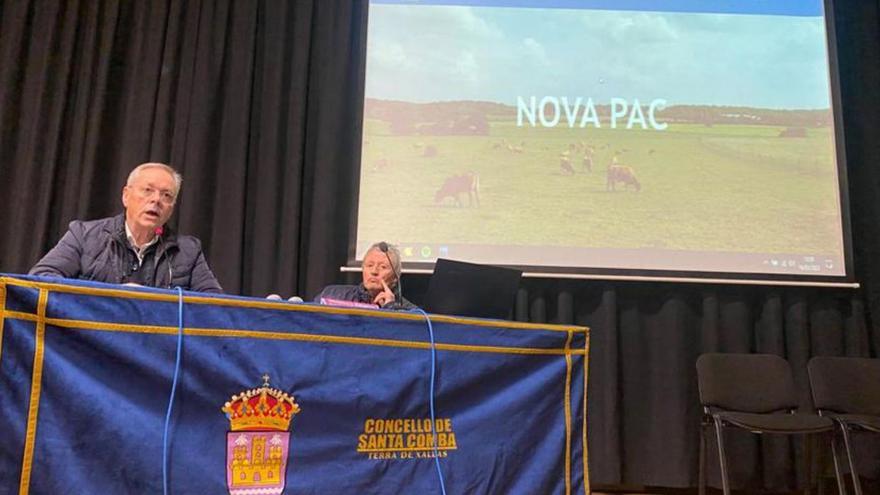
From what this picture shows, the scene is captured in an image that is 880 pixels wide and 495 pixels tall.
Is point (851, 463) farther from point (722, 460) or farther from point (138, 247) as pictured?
point (138, 247)

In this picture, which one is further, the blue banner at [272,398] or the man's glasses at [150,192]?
the man's glasses at [150,192]

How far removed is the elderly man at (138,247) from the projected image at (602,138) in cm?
133

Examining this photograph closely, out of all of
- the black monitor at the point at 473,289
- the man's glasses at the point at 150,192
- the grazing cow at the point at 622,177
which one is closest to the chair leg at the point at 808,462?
the grazing cow at the point at 622,177

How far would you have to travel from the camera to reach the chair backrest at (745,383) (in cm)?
319

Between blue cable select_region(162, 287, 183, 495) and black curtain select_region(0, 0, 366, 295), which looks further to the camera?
black curtain select_region(0, 0, 366, 295)

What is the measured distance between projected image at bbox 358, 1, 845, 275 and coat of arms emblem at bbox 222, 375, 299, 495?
6.51ft

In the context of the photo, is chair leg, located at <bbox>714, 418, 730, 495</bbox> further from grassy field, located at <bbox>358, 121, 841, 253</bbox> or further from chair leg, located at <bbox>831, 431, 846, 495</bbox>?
grassy field, located at <bbox>358, 121, 841, 253</bbox>

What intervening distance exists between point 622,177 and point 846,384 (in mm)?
1555

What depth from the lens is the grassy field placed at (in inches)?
140

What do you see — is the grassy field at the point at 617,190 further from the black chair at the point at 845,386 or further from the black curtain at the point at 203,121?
the black chair at the point at 845,386

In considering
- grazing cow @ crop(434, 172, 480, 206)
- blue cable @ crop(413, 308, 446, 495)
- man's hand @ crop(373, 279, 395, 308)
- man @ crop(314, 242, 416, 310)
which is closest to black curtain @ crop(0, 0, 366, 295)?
grazing cow @ crop(434, 172, 480, 206)

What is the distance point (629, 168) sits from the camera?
363cm

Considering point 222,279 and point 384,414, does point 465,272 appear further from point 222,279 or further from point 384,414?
point 222,279

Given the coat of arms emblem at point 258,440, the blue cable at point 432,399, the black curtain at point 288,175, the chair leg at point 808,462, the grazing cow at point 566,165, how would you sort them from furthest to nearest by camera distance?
1. the grazing cow at point 566,165
2. the black curtain at point 288,175
3. the chair leg at point 808,462
4. the blue cable at point 432,399
5. the coat of arms emblem at point 258,440
